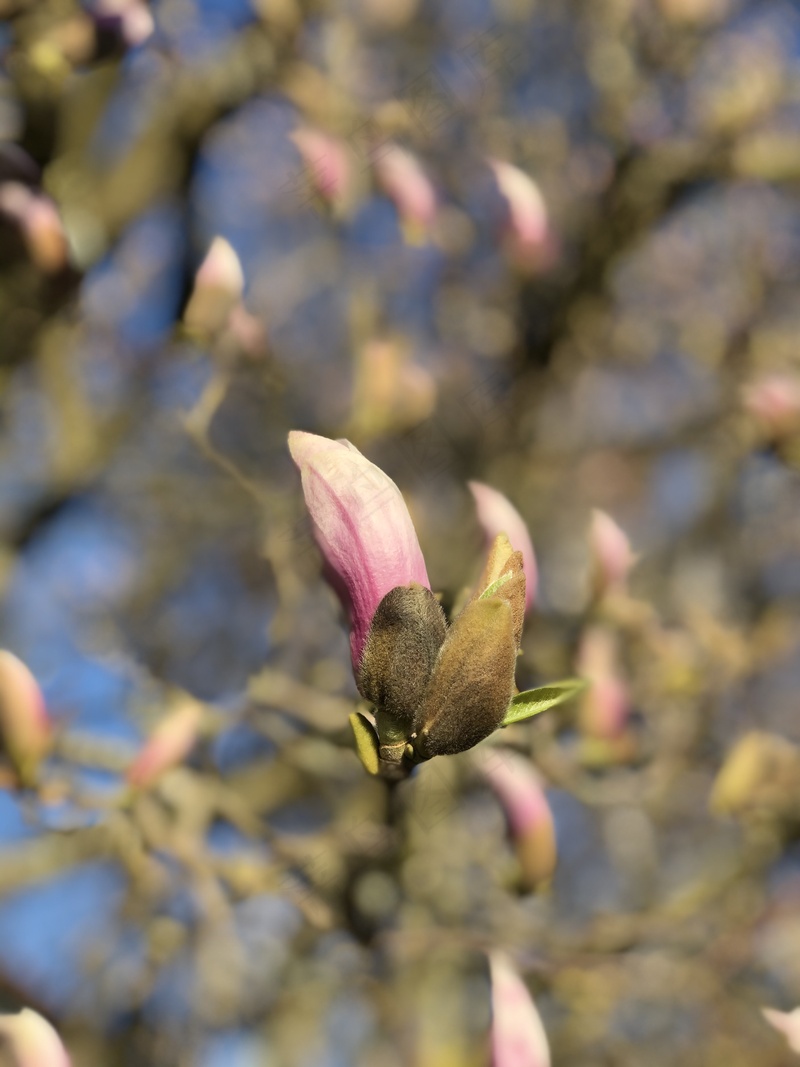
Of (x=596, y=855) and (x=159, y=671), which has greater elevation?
(x=159, y=671)

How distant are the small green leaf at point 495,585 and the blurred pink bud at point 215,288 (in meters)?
0.44

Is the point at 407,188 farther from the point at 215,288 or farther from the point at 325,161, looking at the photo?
the point at 215,288

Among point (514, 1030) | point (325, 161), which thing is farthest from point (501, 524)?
point (325, 161)

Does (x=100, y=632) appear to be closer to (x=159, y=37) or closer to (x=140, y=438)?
(x=140, y=438)

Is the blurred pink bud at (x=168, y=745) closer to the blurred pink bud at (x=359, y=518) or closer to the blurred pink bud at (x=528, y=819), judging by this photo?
the blurred pink bud at (x=528, y=819)

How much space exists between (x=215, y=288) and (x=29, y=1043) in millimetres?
511

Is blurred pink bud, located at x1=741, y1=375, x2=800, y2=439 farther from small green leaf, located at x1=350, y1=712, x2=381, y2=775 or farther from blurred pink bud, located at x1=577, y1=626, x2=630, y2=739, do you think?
small green leaf, located at x1=350, y1=712, x2=381, y2=775

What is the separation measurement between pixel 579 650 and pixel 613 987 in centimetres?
27

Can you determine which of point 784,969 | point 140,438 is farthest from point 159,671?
point 784,969

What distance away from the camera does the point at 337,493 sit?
35 cm

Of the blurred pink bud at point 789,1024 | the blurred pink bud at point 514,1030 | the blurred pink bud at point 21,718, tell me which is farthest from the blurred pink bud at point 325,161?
the blurred pink bud at point 789,1024

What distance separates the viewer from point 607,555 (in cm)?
68

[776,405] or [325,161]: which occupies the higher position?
[325,161]

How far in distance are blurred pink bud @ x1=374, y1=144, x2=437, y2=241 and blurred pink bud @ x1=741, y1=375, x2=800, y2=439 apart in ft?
1.11
